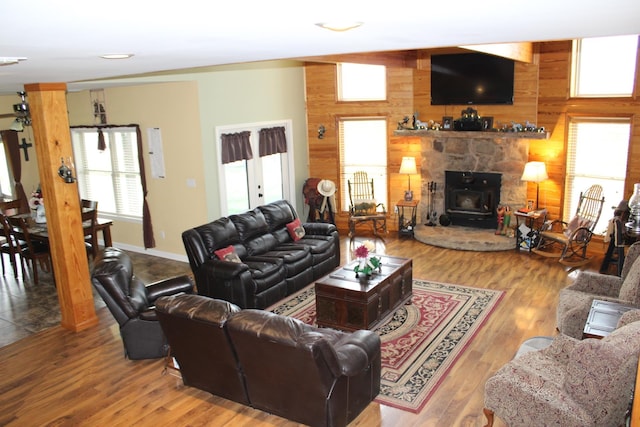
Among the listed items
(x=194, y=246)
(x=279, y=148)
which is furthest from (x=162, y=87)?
(x=194, y=246)

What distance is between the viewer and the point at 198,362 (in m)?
4.46

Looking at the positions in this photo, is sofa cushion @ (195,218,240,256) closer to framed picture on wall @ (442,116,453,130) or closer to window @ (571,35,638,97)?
framed picture on wall @ (442,116,453,130)

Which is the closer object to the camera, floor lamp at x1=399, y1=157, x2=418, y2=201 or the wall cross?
floor lamp at x1=399, y1=157, x2=418, y2=201

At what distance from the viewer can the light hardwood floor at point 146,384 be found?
4.39 m

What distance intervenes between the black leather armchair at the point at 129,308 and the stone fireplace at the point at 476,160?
5413 millimetres

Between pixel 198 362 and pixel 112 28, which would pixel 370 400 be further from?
pixel 112 28

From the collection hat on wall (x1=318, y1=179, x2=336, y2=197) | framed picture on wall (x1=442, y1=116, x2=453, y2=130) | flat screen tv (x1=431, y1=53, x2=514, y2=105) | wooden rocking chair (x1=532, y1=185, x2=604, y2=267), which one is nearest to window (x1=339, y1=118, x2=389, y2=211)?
hat on wall (x1=318, y1=179, x2=336, y2=197)

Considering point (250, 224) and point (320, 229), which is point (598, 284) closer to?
point (320, 229)

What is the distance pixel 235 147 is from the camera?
27.5 feet

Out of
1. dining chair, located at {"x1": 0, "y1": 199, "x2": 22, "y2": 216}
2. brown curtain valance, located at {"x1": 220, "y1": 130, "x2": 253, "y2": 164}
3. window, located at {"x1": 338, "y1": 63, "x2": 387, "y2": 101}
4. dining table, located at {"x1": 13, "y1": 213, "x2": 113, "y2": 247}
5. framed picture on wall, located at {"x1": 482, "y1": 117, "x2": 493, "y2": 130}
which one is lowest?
dining table, located at {"x1": 13, "y1": 213, "x2": 113, "y2": 247}

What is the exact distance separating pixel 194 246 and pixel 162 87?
2.83 m

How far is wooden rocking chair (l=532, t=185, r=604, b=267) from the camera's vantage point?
7.63 metres

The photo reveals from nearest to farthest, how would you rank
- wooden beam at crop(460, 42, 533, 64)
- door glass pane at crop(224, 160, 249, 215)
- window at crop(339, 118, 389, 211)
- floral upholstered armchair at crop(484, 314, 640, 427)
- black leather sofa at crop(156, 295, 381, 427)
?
floral upholstered armchair at crop(484, 314, 640, 427), black leather sofa at crop(156, 295, 381, 427), wooden beam at crop(460, 42, 533, 64), door glass pane at crop(224, 160, 249, 215), window at crop(339, 118, 389, 211)

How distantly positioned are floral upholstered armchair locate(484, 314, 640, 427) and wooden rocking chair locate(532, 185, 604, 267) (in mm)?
4060
